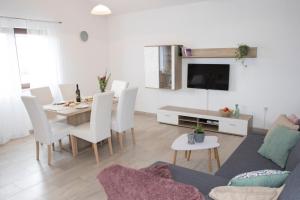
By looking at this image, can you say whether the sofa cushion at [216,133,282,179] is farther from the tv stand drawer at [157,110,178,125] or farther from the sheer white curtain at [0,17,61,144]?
the sheer white curtain at [0,17,61,144]

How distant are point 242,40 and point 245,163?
8.85 ft

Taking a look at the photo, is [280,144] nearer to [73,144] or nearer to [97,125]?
[97,125]

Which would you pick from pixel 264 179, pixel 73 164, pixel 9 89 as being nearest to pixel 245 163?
pixel 264 179

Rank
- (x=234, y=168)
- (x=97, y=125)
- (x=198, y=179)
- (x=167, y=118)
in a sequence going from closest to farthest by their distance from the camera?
(x=198, y=179)
(x=234, y=168)
(x=97, y=125)
(x=167, y=118)

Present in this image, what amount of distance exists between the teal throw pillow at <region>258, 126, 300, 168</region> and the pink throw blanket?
4.94 feet

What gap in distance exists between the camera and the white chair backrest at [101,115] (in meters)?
3.17

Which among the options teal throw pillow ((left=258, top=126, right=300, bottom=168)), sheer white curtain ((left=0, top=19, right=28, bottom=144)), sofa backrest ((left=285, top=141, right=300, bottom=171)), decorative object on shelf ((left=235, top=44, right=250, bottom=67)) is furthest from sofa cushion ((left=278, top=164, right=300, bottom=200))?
sheer white curtain ((left=0, top=19, right=28, bottom=144))

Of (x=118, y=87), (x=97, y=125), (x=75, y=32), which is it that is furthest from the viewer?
(x=75, y=32)

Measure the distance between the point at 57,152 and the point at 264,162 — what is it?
300cm

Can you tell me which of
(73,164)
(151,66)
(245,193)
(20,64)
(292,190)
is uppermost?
(20,64)

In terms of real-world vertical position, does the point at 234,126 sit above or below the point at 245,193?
below

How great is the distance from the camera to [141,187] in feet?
4.01

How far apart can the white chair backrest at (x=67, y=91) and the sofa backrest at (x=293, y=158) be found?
3.64 meters

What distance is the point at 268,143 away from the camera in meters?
2.48
